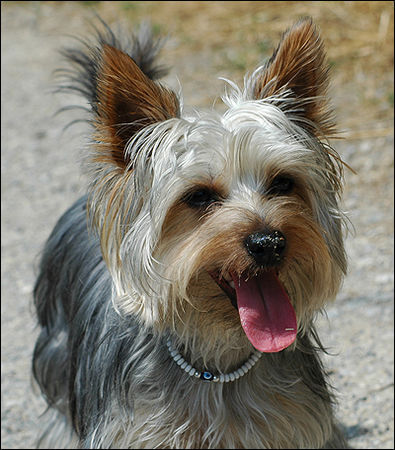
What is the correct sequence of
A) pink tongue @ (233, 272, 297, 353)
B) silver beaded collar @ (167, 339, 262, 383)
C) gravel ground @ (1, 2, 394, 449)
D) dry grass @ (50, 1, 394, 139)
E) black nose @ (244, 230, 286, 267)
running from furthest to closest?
dry grass @ (50, 1, 394, 139) → gravel ground @ (1, 2, 394, 449) → silver beaded collar @ (167, 339, 262, 383) → pink tongue @ (233, 272, 297, 353) → black nose @ (244, 230, 286, 267)

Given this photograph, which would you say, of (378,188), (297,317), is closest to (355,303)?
(378,188)

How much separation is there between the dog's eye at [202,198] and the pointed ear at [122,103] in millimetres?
264

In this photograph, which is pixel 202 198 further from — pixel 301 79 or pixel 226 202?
pixel 301 79

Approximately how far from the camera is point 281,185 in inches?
104

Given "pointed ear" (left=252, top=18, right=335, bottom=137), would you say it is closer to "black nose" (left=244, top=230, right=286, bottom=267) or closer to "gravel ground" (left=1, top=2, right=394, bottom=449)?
"black nose" (left=244, top=230, right=286, bottom=267)

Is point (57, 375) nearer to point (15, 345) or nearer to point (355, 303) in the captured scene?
point (15, 345)

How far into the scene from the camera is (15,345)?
4227 mm

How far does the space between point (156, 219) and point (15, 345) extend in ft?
6.70

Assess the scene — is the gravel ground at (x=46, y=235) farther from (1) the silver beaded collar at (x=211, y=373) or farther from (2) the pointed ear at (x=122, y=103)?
(1) the silver beaded collar at (x=211, y=373)

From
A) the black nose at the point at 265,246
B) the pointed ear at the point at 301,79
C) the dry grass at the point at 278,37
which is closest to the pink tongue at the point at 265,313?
the black nose at the point at 265,246

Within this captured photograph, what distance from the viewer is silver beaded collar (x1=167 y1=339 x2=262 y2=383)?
9.19ft

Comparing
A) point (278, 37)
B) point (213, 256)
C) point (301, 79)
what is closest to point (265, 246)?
point (213, 256)

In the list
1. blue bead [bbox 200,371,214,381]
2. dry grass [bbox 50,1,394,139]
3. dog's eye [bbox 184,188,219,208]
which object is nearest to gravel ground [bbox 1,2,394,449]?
dry grass [bbox 50,1,394,139]

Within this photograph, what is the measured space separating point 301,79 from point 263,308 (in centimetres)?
80
